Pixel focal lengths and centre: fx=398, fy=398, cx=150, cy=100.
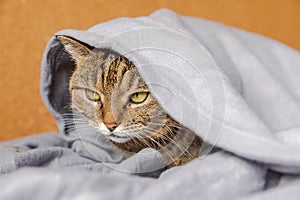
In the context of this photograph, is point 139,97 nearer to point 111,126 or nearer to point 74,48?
point 111,126

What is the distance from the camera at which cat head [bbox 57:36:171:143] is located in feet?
2.87

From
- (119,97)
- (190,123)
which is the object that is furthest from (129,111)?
(190,123)

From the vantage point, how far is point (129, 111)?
0.89 meters

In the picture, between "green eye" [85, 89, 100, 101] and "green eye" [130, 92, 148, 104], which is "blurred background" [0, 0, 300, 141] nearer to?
"green eye" [85, 89, 100, 101]

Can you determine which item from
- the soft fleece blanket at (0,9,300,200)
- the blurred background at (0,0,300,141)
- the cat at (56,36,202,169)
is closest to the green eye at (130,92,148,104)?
the cat at (56,36,202,169)

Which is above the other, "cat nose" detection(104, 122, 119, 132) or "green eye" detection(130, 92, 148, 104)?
"green eye" detection(130, 92, 148, 104)

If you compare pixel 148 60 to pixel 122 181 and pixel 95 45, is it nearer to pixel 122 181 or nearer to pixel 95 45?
pixel 95 45

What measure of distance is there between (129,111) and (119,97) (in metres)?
0.04

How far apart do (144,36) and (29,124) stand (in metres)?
0.72

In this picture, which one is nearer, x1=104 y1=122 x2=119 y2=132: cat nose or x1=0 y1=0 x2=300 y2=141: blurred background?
x1=104 y1=122 x2=119 y2=132: cat nose

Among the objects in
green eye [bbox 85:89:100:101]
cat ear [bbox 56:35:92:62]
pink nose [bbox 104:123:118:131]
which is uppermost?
cat ear [bbox 56:35:92:62]

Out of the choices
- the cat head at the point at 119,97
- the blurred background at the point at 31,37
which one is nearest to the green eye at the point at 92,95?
the cat head at the point at 119,97

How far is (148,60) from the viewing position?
0.79m

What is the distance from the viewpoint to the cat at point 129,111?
0.87 meters
